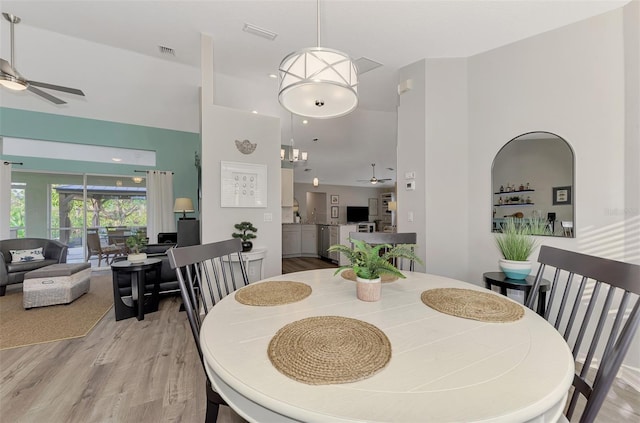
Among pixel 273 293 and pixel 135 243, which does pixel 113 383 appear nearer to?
pixel 273 293

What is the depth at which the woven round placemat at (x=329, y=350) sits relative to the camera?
65 cm

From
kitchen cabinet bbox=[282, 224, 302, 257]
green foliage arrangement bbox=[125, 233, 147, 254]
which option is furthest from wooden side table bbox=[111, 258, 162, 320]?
kitchen cabinet bbox=[282, 224, 302, 257]

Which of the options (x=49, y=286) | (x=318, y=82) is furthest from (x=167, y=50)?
(x=49, y=286)

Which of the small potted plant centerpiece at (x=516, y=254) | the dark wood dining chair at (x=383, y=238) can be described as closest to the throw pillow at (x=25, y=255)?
the dark wood dining chair at (x=383, y=238)

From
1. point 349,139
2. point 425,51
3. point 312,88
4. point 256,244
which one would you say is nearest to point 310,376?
point 312,88

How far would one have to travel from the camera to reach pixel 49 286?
324cm

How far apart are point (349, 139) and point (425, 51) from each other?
3382mm

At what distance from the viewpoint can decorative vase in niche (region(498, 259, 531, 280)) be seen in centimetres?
Answer: 210

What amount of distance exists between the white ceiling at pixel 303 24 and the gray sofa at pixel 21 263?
10.7 feet

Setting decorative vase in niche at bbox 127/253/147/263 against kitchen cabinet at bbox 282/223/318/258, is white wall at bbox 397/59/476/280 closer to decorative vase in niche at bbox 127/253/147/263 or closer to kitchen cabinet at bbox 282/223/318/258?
decorative vase in niche at bbox 127/253/147/263

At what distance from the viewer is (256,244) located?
3.25m

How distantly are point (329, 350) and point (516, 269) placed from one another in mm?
2053

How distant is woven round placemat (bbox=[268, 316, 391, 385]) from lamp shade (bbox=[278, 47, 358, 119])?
1057 mm

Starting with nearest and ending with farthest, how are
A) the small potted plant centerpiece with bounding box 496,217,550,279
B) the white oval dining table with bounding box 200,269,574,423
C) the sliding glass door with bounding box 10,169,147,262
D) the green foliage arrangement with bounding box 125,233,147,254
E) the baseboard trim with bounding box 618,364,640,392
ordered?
the white oval dining table with bounding box 200,269,574,423 → the baseboard trim with bounding box 618,364,640,392 → the small potted plant centerpiece with bounding box 496,217,550,279 → the green foliage arrangement with bounding box 125,233,147,254 → the sliding glass door with bounding box 10,169,147,262
